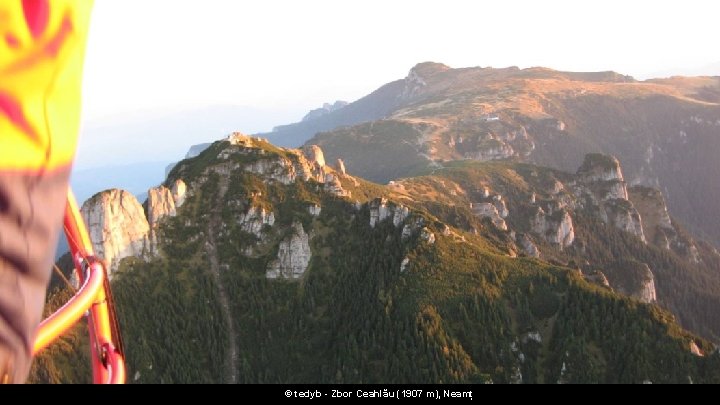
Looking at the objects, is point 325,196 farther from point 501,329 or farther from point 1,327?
point 1,327

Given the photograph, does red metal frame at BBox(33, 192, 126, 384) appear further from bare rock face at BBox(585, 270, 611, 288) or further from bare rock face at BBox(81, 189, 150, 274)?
bare rock face at BBox(585, 270, 611, 288)

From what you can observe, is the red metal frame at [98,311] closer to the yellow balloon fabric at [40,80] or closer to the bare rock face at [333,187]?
the yellow balloon fabric at [40,80]

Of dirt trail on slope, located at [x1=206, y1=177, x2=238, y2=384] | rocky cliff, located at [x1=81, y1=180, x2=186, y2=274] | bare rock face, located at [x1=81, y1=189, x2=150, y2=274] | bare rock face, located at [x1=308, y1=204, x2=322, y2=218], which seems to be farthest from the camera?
bare rock face, located at [x1=308, y1=204, x2=322, y2=218]

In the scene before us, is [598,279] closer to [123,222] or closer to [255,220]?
[255,220]
